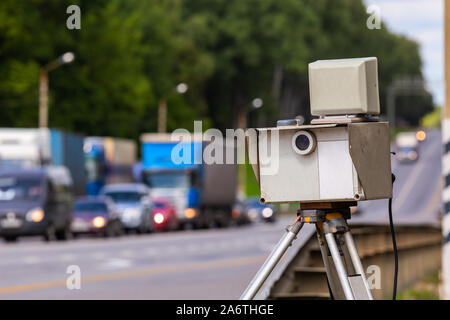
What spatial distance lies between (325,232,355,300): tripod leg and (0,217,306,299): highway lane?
12.1 m

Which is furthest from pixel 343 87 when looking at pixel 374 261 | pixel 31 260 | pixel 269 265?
pixel 31 260

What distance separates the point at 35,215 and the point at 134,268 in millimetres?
12366

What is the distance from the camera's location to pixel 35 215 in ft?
128

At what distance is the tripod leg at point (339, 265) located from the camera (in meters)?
6.49

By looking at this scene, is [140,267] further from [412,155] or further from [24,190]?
[412,155]

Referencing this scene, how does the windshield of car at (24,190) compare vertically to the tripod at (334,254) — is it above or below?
above

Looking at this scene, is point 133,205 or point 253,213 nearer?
point 133,205

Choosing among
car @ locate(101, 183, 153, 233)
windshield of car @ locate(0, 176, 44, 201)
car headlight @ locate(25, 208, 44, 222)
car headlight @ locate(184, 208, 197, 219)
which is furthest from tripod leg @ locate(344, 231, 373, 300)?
car headlight @ locate(184, 208, 197, 219)

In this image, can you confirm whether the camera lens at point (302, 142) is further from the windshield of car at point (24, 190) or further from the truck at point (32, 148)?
the truck at point (32, 148)

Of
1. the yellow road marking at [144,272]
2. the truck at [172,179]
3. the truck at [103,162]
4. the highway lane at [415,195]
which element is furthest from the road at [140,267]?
the highway lane at [415,195]

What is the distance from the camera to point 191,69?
366 feet
